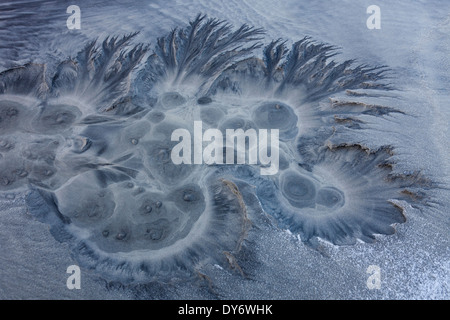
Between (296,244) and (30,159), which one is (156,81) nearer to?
(30,159)

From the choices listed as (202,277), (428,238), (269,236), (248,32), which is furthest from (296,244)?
(248,32)
